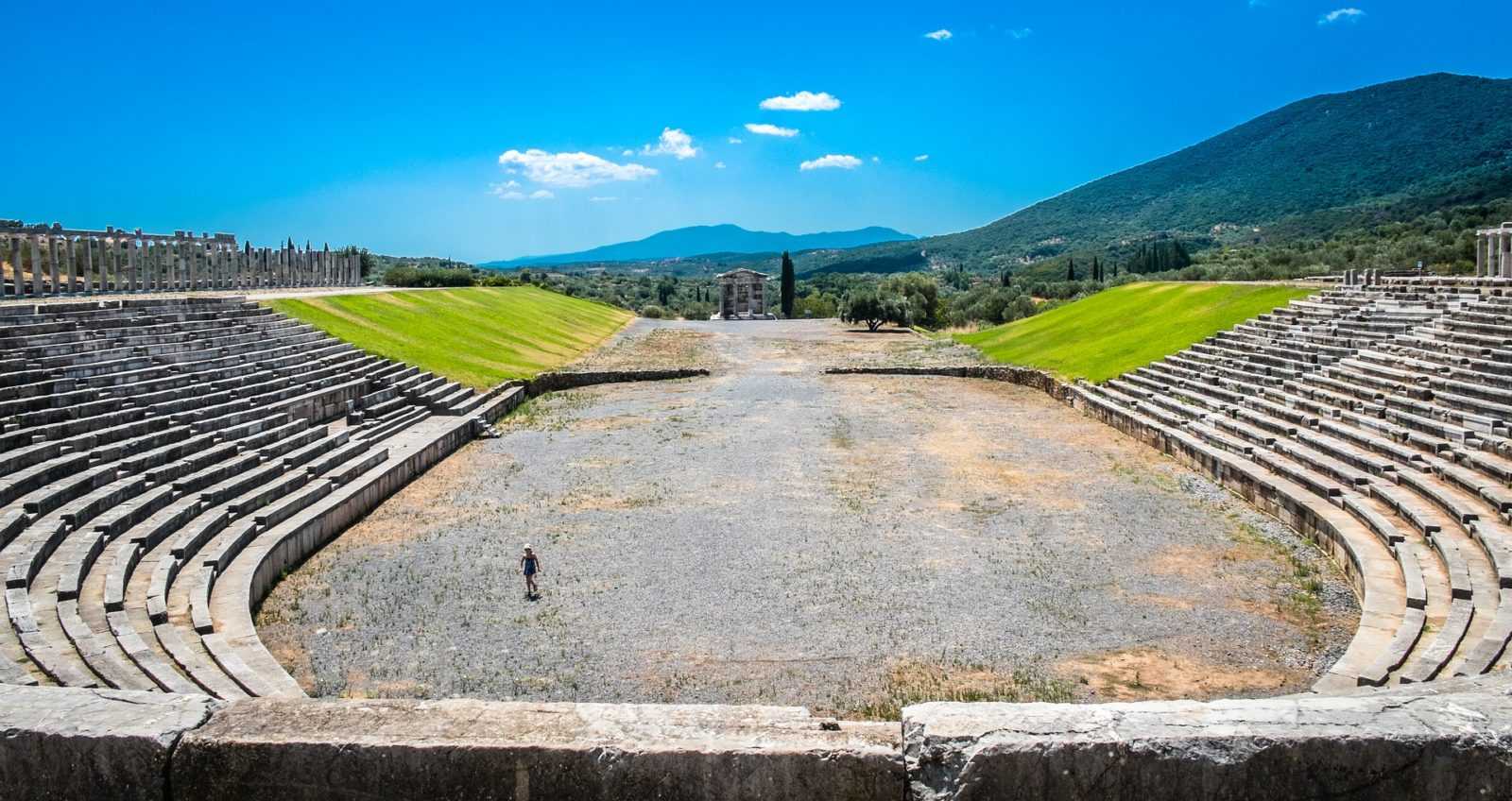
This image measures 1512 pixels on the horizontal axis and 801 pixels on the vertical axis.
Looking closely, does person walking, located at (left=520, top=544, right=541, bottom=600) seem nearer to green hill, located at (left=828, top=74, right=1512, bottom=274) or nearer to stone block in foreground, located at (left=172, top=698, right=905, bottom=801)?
stone block in foreground, located at (left=172, top=698, right=905, bottom=801)

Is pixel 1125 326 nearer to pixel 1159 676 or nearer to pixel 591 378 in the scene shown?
pixel 591 378

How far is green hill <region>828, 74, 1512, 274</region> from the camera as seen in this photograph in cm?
12975

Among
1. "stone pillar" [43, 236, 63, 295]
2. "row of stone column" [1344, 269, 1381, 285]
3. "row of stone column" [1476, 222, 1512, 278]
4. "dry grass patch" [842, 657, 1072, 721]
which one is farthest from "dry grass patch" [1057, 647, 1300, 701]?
"row of stone column" [1344, 269, 1381, 285]

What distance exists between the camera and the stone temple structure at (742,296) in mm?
87500

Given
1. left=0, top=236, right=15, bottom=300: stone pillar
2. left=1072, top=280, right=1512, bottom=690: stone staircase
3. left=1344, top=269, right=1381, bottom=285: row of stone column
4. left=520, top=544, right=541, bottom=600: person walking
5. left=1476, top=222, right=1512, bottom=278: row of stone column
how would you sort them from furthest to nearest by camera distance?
1. left=1344, top=269, right=1381, bottom=285: row of stone column
2. left=1476, top=222, right=1512, bottom=278: row of stone column
3. left=0, top=236, right=15, bottom=300: stone pillar
4. left=520, top=544, right=541, bottom=600: person walking
5. left=1072, top=280, right=1512, bottom=690: stone staircase

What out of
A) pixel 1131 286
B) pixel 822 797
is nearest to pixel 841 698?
pixel 822 797

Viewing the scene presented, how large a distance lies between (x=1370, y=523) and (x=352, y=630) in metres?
13.5

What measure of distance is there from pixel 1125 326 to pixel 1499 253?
480 inches

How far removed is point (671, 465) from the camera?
22.8m

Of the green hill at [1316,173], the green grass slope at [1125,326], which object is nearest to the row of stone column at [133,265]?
the green grass slope at [1125,326]

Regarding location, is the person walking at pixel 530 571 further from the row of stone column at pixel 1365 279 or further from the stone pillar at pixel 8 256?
the row of stone column at pixel 1365 279

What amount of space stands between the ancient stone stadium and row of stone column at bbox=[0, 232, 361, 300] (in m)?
0.29

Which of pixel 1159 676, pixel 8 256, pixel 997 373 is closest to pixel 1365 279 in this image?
pixel 997 373

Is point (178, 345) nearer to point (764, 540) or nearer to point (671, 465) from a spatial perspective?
point (671, 465)
